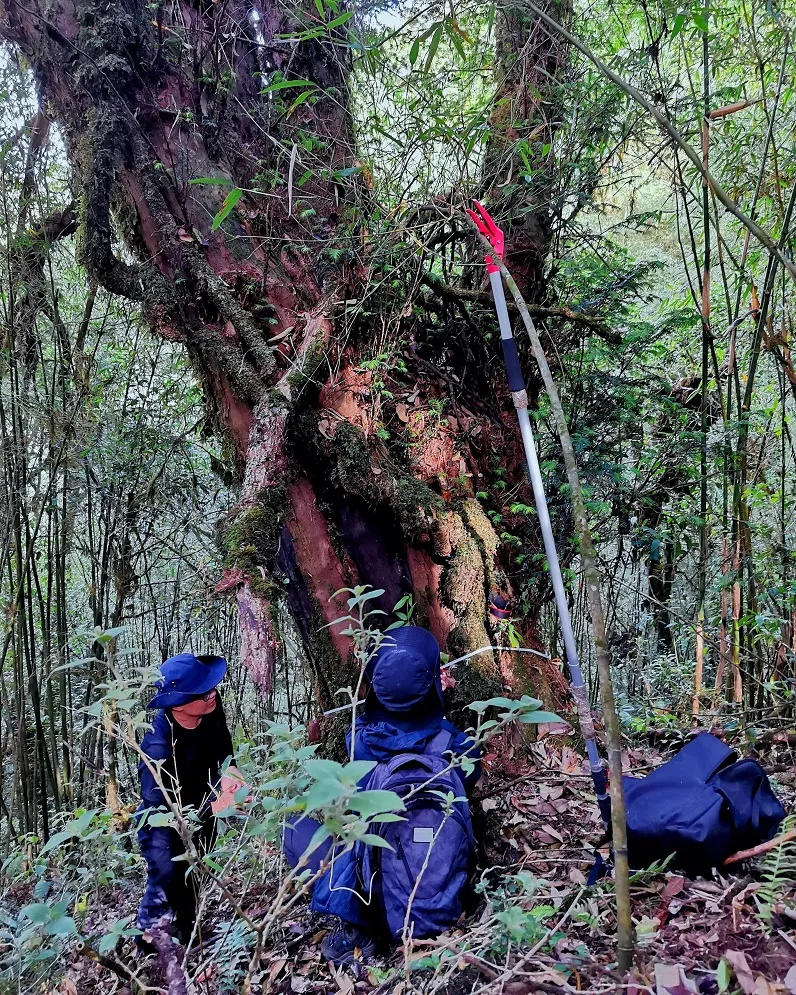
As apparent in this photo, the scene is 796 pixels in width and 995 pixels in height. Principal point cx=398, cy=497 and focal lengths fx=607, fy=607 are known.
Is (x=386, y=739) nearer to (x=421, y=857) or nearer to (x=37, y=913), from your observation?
(x=421, y=857)

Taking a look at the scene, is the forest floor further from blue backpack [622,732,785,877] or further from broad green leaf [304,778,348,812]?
broad green leaf [304,778,348,812]

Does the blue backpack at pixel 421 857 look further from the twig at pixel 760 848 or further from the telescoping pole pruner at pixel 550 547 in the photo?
the twig at pixel 760 848

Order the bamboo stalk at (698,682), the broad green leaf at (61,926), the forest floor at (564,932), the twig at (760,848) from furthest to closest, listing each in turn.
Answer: the bamboo stalk at (698,682) → the twig at (760,848) → the forest floor at (564,932) → the broad green leaf at (61,926)

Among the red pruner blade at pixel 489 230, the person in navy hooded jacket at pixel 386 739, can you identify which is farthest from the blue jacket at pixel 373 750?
the red pruner blade at pixel 489 230

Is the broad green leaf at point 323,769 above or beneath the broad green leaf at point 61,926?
above

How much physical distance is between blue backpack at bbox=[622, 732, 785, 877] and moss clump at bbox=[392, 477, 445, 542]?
5.17 ft

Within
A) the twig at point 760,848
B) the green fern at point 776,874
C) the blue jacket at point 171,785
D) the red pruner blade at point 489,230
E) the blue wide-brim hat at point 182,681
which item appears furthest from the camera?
the blue wide-brim hat at point 182,681

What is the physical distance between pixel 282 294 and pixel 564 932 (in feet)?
10.3

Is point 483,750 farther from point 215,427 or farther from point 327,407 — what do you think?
point 215,427

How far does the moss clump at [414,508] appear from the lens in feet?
10.1

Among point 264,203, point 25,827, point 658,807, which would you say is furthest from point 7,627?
point 658,807

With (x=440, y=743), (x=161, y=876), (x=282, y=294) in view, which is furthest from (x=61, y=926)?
(x=282, y=294)

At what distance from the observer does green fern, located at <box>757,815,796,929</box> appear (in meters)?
1.56

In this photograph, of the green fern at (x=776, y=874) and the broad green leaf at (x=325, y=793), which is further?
the green fern at (x=776, y=874)
